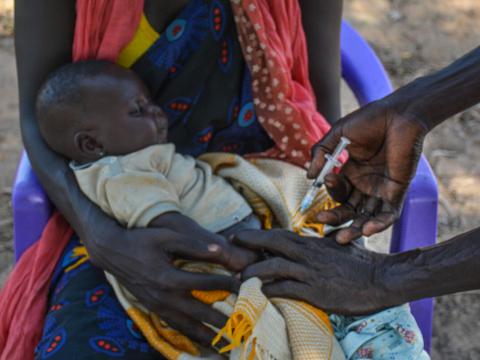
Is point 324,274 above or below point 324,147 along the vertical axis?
below

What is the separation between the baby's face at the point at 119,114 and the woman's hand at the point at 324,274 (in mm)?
391

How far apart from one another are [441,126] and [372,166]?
1.79 m

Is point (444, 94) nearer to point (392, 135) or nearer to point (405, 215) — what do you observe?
point (392, 135)

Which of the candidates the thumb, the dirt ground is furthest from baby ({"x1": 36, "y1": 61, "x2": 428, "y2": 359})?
the dirt ground

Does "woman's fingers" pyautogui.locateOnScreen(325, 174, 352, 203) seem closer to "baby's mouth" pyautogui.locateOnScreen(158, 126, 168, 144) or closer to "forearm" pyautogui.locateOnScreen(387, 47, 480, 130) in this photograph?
"forearm" pyautogui.locateOnScreen(387, 47, 480, 130)

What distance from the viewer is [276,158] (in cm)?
180

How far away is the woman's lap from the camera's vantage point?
1.42 metres

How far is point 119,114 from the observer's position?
→ 5.36ft

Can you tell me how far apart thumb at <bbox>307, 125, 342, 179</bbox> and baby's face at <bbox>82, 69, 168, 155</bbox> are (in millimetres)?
386

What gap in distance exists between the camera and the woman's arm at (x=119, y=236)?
1428 millimetres

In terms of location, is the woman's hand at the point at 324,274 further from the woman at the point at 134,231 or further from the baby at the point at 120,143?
the baby at the point at 120,143

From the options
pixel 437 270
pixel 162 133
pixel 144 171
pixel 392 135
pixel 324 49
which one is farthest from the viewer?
pixel 324 49

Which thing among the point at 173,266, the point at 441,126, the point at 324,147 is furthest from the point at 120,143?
the point at 441,126

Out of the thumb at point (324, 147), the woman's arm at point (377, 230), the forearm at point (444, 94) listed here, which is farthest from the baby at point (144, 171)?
the forearm at point (444, 94)
